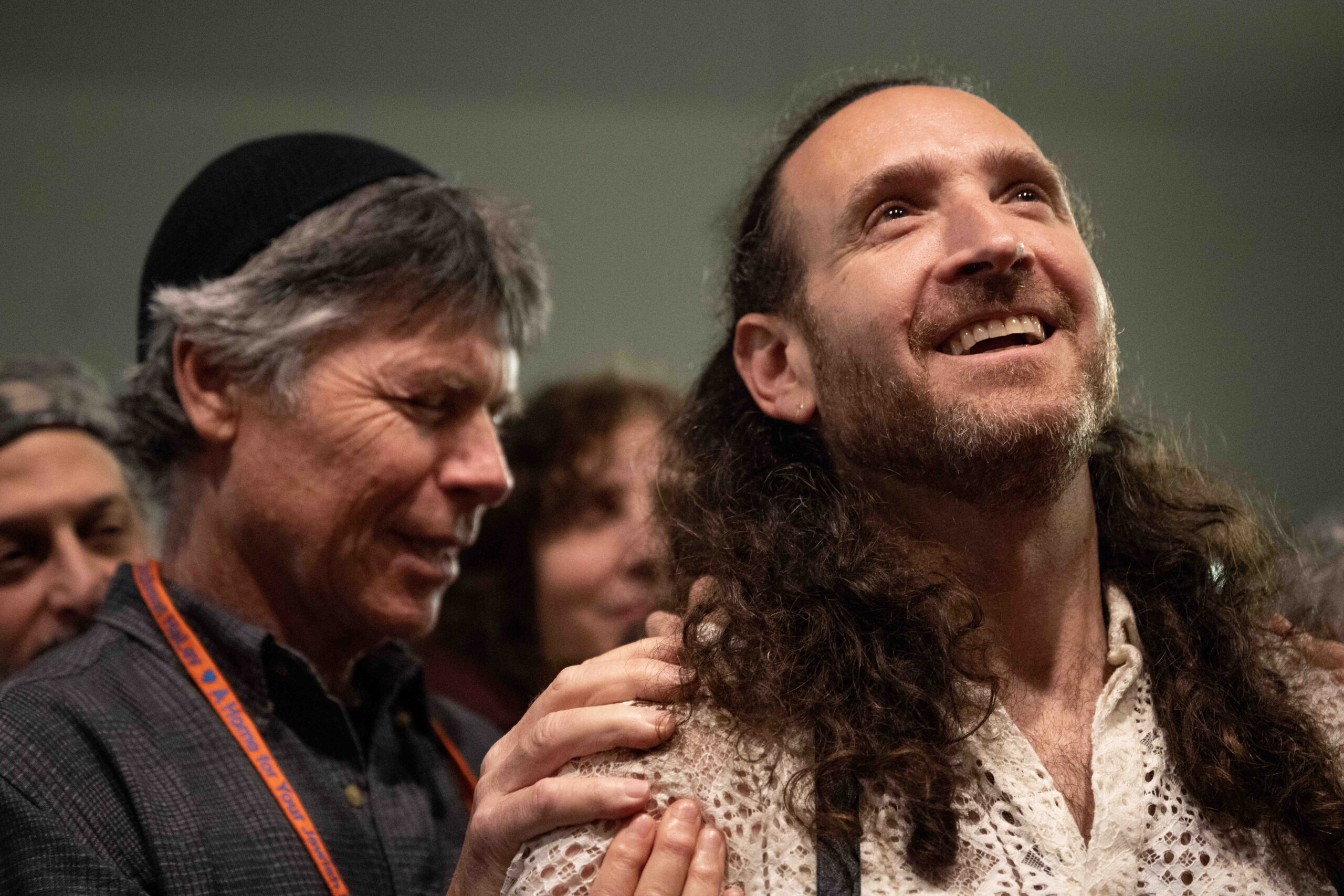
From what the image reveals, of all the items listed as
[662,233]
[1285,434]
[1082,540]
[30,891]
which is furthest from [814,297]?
[662,233]

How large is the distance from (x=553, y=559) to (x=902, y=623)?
1.73 m

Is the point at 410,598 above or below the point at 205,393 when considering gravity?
below

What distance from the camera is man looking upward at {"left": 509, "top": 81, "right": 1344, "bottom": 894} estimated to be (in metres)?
A: 1.29

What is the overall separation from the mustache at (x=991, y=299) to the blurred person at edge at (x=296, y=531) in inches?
35.6

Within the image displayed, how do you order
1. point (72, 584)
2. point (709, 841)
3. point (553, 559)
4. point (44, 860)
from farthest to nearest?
point (553, 559)
point (72, 584)
point (44, 860)
point (709, 841)

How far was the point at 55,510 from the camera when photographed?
2189mm

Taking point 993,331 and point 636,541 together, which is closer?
point 993,331

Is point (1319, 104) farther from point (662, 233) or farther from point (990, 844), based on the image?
point (990, 844)

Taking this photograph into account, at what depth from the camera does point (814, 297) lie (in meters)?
1.55

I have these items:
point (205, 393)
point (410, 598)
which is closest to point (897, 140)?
point (410, 598)

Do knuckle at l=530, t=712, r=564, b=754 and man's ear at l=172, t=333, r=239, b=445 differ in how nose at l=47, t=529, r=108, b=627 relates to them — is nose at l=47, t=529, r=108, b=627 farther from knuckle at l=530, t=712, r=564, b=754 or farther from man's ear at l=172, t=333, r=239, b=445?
knuckle at l=530, t=712, r=564, b=754

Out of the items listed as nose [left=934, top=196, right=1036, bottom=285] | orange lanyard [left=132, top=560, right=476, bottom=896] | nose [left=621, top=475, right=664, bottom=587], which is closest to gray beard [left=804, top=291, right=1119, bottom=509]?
nose [left=934, top=196, right=1036, bottom=285]

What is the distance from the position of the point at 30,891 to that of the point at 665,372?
7.17 ft

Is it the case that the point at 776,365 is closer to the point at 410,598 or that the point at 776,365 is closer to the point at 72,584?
the point at 410,598
